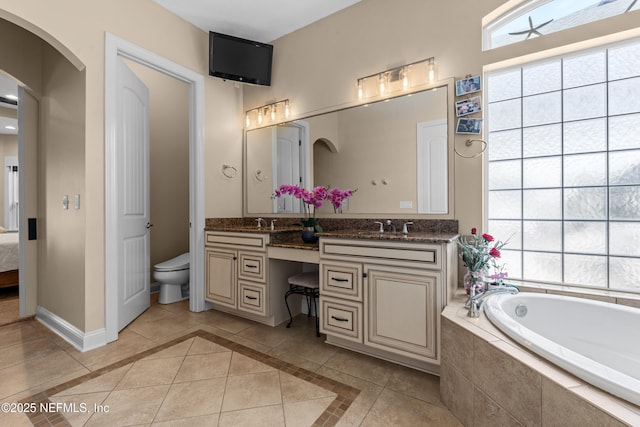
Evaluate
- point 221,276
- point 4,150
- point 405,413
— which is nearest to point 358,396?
point 405,413

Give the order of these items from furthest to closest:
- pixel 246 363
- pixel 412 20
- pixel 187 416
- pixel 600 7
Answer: pixel 412 20 < pixel 246 363 < pixel 600 7 < pixel 187 416

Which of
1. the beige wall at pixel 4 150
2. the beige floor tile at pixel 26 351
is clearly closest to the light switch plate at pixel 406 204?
the beige floor tile at pixel 26 351

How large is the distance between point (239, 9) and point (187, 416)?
10.4 ft

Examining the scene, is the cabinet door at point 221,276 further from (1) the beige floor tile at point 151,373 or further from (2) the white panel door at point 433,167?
(2) the white panel door at point 433,167

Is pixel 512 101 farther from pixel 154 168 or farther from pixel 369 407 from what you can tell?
pixel 154 168

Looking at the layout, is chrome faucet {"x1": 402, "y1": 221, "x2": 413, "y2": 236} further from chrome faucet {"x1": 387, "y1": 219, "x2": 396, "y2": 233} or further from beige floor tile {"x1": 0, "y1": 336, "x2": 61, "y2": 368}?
beige floor tile {"x1": 0, "y1": 336, "x2": 61, "y2": 368}

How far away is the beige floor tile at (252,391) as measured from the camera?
5.15 feet

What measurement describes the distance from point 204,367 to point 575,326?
2212mm

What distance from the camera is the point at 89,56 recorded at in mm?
2188

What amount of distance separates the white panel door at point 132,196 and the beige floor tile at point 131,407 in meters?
1.00

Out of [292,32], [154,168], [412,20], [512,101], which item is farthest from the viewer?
[154,168]

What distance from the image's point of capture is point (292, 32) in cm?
305

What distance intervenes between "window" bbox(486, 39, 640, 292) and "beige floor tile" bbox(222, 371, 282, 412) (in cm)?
179

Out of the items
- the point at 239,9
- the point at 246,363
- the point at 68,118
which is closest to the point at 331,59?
the point at 239,9
